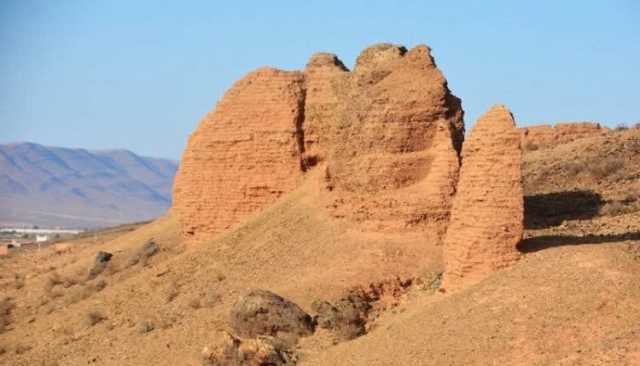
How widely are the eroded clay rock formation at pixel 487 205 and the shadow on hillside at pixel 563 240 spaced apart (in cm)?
51

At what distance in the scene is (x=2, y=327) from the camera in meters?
27.1

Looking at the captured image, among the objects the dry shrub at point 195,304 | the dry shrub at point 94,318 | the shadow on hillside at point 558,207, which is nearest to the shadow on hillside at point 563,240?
the shadow on hillside at point 558,207

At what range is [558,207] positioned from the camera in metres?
26.4

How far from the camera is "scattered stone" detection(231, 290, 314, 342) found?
18.4 meters

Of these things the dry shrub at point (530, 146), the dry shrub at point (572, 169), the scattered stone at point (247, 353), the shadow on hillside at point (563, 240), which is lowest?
the scattered stone at point (247, 353)

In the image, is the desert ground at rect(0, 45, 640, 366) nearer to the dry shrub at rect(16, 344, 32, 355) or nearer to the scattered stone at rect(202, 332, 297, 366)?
the scattered stone at rect(202, 332, 297, 366)

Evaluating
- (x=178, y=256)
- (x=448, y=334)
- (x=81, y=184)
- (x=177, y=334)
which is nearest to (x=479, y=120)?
(x=448, y=334)

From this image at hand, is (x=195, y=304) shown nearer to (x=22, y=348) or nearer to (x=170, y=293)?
(x=170, y=293)

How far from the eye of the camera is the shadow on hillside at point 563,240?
54.4ft

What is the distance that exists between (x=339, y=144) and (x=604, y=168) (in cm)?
1221

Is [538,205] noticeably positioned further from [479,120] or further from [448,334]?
[448,334]

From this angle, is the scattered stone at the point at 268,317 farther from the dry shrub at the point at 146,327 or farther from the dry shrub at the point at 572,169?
the dry shrub at the point at 572,169

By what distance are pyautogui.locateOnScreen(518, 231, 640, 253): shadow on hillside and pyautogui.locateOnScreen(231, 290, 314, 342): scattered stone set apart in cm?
434

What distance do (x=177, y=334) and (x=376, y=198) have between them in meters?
5.17
